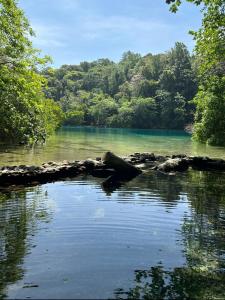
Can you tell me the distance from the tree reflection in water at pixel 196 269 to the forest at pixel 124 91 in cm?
647

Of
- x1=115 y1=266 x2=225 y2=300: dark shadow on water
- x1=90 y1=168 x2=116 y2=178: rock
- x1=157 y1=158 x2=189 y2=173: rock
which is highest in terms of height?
x1=157 y1=158 x2=189 y2=173: rock

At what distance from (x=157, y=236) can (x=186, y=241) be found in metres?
0.81

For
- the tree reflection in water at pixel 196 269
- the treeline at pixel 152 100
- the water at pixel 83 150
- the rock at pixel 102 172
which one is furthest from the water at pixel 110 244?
the treeline at pixel 152 100

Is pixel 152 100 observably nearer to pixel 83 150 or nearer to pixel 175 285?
pixel 83 150

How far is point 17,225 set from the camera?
11133 mm

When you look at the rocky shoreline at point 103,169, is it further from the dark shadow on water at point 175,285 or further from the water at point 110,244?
the dark shadow on water at point 175,285

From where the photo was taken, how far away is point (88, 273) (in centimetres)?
773

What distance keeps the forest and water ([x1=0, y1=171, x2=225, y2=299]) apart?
21.1 feet

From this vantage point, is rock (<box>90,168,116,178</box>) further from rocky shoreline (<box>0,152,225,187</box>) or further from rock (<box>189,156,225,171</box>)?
rock (<box>189,156,225,171</box>)

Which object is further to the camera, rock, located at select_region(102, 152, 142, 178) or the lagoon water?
rock, located at select_region(102, 152, 142, 178)

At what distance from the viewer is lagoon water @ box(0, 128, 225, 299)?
709 centimetres

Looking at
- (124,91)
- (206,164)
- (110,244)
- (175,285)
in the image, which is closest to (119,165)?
(206,164)

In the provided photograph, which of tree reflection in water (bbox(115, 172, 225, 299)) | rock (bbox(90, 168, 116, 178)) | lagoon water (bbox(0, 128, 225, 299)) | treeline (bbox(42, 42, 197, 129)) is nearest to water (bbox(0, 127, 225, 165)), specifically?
rock (bbox(90, 168, 116, 178))

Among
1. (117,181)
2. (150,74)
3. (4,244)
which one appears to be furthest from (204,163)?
(150,74)
